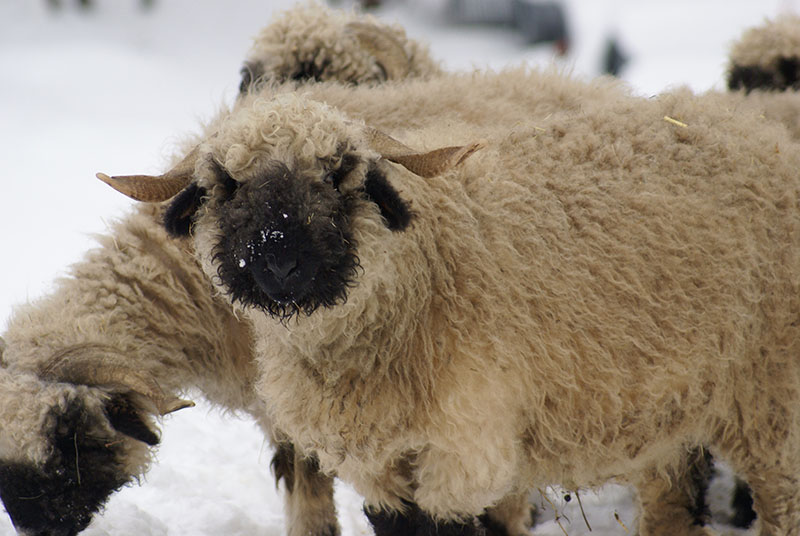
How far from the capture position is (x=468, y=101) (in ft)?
18.4

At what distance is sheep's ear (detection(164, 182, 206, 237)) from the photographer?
3.38m

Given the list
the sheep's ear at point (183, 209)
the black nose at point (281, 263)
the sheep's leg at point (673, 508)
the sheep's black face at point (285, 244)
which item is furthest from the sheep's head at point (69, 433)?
the sheep's leg at point (673, 508)

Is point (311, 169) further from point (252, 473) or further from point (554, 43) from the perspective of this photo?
point (554, 43)

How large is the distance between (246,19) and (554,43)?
281 inches

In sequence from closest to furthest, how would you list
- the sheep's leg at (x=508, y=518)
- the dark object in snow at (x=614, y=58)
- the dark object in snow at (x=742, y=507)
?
the sheep's leg at (x=508, y=518) → the dark object in snow at (x=742, y=507) → the dark object in snow at (x=614, y=58)

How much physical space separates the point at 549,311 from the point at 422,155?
94 centimetres

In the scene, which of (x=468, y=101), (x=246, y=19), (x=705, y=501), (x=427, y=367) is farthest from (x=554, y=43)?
(x=427, y=367)

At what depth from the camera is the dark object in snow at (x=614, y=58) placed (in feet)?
55.4

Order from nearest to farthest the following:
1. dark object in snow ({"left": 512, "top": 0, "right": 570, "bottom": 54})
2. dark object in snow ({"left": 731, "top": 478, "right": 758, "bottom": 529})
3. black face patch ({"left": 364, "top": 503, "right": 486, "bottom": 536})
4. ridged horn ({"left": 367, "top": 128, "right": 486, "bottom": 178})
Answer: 1. ridged horn ({"left": 367, "top": 128, "right": 486, "bottom": 178})
2. black face patch ({"left": 364, "top": 503, "right": 486, "bottom": 536})
3. dark object in snow ({"left": 731, "top": 478, "right": 758, "bottom": 529})
4. dark object in snow ({"left": 512, "top": 0, "right": 570, "bottom": 54})

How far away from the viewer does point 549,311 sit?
367 centimetres

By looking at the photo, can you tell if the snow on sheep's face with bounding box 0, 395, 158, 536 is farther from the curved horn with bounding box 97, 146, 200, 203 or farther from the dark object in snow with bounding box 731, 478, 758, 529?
the dark object in snow with bounding box 731, 478, 758, 529

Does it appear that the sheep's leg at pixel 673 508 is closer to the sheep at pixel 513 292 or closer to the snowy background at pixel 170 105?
the snowy background at pixel 170 105

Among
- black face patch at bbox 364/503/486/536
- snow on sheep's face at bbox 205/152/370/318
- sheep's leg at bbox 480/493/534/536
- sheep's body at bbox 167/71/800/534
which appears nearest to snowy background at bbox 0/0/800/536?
sheep's leg at bbox 480/493/534/536

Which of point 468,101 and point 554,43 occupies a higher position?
point 468,101
